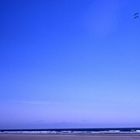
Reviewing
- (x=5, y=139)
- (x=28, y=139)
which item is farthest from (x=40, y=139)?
(x=5, y=139)

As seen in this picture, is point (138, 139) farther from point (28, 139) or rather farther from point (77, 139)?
point (28, 139)

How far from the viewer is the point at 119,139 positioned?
110ft

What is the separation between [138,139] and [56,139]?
31.7ft

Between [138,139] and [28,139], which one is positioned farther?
[28,139]

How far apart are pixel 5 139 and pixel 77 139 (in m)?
8.75

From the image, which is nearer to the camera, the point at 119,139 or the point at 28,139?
the point at 119,139

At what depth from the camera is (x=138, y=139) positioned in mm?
33750

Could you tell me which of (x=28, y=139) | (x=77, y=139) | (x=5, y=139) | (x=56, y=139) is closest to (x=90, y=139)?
(x=77, y=139)

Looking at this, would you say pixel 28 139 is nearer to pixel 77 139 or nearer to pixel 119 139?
pixel 77 139

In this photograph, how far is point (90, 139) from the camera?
113 feet

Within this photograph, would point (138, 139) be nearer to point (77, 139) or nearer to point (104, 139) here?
point (104, 139)

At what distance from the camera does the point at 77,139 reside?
34.7 metres

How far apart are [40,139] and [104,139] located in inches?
299

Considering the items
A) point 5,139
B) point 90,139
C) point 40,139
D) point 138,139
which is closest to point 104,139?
point 90,139
